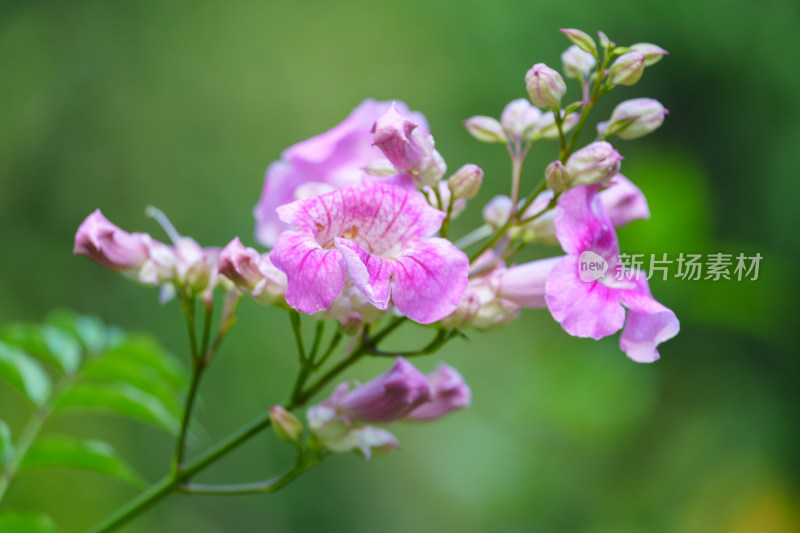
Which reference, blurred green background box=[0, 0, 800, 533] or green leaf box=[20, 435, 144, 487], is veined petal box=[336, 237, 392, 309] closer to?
green leaf box=[20, 435, 144, 487]

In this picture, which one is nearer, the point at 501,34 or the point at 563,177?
the point at 563,177

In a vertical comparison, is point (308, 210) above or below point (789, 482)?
above

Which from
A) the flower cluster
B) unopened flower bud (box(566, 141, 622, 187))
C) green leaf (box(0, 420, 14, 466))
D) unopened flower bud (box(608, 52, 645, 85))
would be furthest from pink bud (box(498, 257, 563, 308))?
green leaf (box(0, 420, 14, 466))

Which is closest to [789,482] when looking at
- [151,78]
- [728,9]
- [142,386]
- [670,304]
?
[670,304]

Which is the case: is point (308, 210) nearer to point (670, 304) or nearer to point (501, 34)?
point (670, 304)


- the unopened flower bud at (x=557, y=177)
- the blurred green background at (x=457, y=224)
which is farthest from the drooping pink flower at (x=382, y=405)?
the blurred green background at (x=457, y=224)

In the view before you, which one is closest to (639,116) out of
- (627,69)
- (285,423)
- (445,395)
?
(627,69)

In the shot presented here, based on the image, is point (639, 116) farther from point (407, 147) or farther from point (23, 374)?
point (23, 374)
